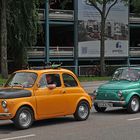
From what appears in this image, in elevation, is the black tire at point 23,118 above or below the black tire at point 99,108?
above

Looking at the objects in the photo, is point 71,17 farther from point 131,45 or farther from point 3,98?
point 3,98

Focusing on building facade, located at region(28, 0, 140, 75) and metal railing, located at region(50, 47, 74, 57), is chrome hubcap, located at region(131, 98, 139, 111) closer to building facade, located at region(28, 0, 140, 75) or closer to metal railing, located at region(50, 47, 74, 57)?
building facade, located at region(28, 0, 140, 75)

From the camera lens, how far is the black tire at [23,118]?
12688mm

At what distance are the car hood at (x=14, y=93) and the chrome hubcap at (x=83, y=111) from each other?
2.17 metres

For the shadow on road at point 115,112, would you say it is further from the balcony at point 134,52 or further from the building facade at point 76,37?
the balcony at point 134,52

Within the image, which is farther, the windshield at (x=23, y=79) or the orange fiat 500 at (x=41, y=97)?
the windshield at (x=23, y=79)

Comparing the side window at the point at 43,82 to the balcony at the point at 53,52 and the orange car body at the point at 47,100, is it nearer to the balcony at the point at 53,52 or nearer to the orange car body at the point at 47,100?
the orange car body at the point at 47,100

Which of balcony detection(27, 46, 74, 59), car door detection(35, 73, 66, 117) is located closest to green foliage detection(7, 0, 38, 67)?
balcony detection(27, 46, 74, 59)

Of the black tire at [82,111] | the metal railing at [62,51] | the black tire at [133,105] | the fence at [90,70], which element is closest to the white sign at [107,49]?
the metal railing at [62,51]

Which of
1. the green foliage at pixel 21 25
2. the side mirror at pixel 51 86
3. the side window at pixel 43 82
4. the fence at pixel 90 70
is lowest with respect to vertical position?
the fence at pixel 90 70

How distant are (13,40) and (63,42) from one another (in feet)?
52.8

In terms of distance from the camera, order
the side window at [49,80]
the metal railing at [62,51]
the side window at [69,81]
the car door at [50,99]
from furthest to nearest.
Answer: the metal railing at [62,51] < the side window at [69,81] < the side window at [49,80] < the car door at [50,99]

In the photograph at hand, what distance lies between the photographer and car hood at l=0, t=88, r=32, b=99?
12683 millimetres

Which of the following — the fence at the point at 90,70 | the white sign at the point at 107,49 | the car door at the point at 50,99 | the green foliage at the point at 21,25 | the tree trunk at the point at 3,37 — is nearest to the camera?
the car door at the point at 50,99
